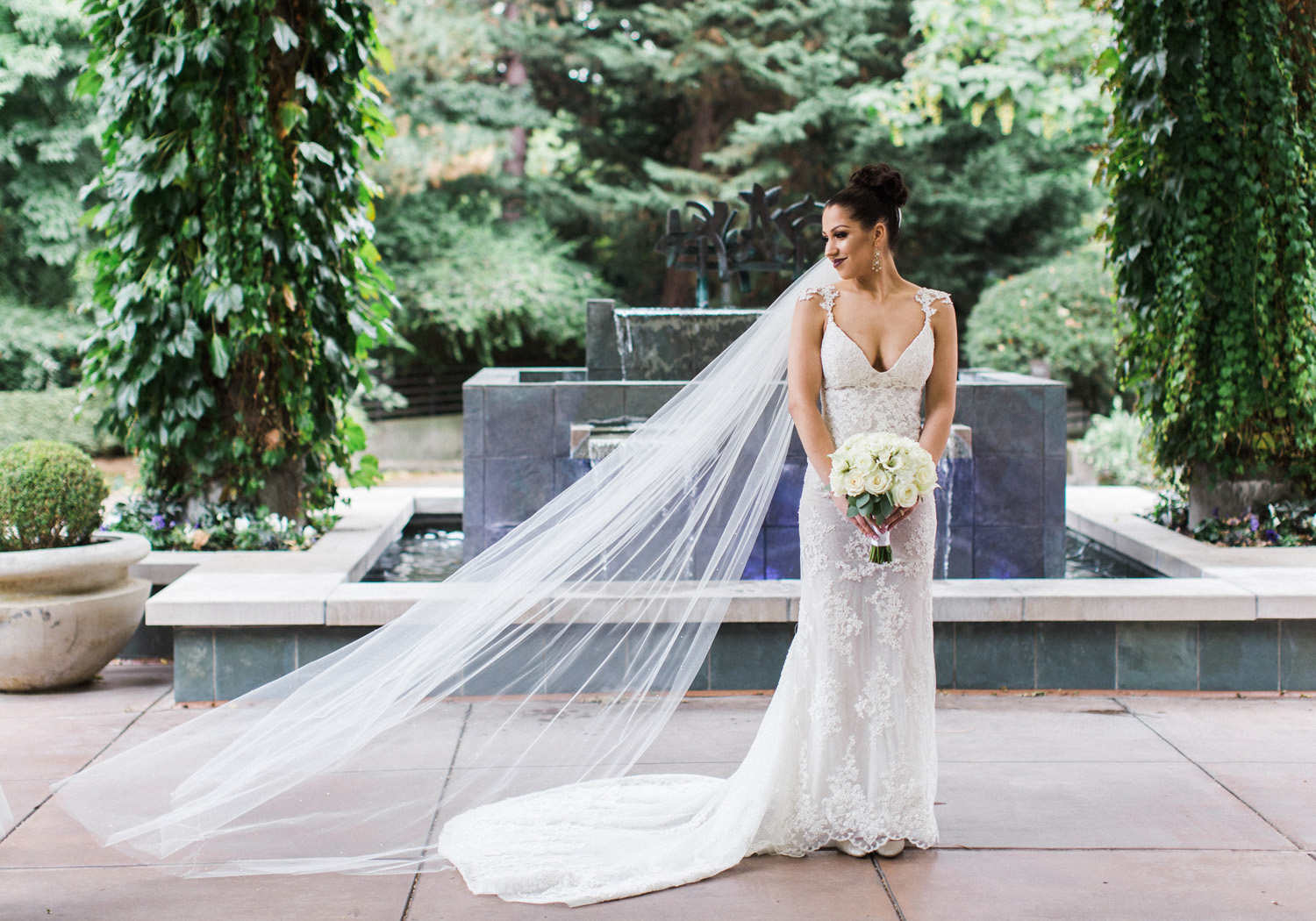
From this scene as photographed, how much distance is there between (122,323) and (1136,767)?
576 cm

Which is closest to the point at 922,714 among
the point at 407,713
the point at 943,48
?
the point at 407,713

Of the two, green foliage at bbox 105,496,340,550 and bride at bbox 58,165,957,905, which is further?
green foliage at bbox 105,496,340,550

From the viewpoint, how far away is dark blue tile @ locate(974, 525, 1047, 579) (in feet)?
22.5

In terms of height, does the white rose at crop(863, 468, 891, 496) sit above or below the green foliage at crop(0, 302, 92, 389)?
below

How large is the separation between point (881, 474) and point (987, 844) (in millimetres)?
1301

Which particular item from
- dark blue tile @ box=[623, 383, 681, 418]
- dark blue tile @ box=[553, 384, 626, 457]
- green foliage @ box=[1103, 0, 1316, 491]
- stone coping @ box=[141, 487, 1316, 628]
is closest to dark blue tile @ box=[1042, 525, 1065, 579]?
stone coping @ box=[141, 487, 1316, 628]

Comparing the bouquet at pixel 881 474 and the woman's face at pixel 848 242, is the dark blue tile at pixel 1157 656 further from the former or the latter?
the woman's face at pixel 848 242

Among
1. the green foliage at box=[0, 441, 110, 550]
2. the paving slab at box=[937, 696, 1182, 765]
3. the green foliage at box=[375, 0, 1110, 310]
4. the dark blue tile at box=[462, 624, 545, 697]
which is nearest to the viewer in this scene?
the dark blue tile at box=[462, 624, 545, 697]

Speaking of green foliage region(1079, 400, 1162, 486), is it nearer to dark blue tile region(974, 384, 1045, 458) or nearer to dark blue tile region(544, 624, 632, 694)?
dark blue tile region(974, 384, 1045, 458)

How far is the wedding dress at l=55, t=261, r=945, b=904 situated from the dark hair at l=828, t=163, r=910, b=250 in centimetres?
29

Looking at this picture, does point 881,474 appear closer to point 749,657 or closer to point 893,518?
point 893,518

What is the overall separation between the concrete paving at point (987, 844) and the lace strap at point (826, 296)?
5.70ft

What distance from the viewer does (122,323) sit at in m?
6.95

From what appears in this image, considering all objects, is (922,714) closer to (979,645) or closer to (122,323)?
(979,645)
